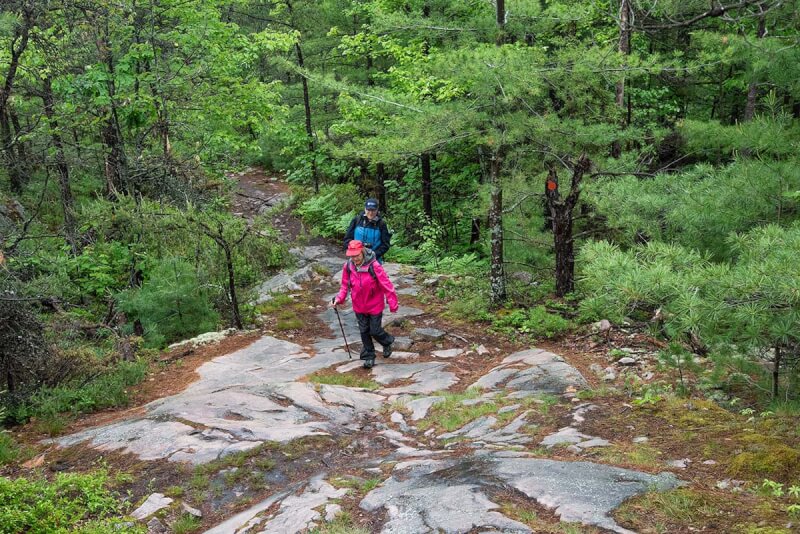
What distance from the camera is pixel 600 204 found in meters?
8.01

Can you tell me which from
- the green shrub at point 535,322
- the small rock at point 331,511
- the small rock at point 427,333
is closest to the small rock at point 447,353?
the small rock at point 427,333

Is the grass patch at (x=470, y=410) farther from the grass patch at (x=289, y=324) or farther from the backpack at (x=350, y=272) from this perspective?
the grass patch at (x=289, y=324)

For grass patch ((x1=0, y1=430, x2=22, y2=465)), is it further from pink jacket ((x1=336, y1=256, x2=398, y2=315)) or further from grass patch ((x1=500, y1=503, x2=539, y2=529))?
grass patch ((x1=500, y1=503, x2=539, y2=529))

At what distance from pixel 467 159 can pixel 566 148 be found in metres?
9.12

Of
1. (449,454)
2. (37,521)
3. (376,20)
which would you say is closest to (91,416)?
(37,521)

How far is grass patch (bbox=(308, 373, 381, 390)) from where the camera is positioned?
861 centimetres

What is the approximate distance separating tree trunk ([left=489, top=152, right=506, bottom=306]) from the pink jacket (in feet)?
10.2

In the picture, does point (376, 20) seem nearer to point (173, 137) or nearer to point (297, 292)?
point (173, 137)

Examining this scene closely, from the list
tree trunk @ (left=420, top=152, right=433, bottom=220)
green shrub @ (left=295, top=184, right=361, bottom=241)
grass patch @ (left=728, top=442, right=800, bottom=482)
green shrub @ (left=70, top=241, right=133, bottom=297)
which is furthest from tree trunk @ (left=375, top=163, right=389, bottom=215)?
grass patch @ (left=728, top=442, right=800, bottom=482)

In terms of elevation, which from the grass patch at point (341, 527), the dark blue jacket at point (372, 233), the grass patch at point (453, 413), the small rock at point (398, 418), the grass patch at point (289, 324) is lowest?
the grass patch at point (289, 324)

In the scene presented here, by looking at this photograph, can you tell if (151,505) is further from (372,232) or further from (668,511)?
(372,232)

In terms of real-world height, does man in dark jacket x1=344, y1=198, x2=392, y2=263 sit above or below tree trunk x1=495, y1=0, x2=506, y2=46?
below

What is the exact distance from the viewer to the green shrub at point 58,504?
173 inches

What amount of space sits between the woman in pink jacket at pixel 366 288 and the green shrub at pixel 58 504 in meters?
4.50
